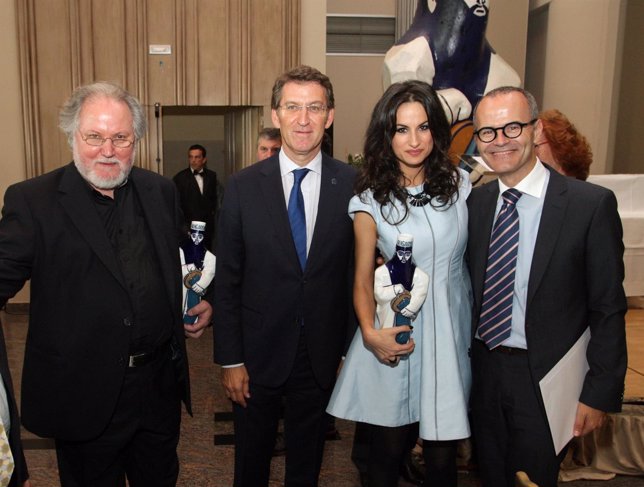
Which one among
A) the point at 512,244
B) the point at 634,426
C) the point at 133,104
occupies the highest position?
the point at 133,104

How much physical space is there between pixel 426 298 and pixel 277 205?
0.58 m

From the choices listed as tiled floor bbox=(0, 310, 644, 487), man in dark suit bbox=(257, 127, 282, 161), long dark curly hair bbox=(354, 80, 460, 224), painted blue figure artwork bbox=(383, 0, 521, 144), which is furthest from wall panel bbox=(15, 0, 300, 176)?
long dark curly hair bbox=(354, 80, 460, 224)

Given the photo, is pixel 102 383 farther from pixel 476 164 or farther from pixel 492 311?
pixel 476 164

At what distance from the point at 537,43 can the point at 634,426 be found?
A: 7.96 metres

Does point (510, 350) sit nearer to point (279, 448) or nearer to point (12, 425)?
point (12, 425)

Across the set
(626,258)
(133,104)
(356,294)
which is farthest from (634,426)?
(133,104)

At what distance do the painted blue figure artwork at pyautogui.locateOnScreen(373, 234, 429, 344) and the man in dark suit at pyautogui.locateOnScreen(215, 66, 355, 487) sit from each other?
259mm

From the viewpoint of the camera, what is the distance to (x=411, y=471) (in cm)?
302

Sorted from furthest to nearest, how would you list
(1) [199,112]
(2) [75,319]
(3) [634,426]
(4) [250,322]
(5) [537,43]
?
(5) [537,43]
(1) [199,112]
(3) [634,426]
(4) [250,322]
(2) [75,319]

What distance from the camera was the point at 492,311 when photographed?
1926mm

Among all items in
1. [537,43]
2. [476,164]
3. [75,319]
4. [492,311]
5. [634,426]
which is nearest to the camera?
[75,319]

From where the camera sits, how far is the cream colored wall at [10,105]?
6.18m

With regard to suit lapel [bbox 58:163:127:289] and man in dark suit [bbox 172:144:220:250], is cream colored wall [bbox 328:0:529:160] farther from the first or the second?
suit lapel [bbox 58:163:127:289]

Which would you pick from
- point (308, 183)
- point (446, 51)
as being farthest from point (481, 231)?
point (446, 51)
